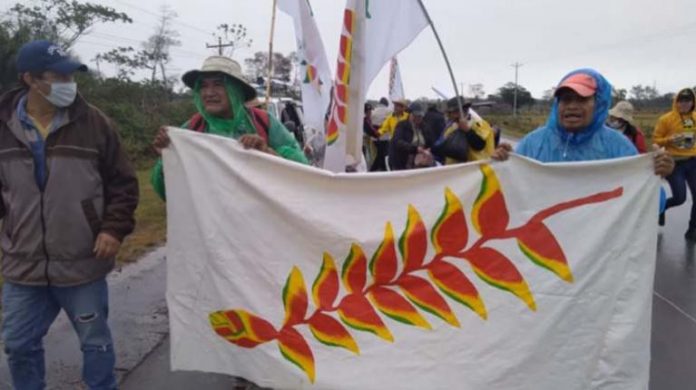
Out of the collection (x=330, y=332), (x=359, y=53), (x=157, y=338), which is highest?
(x=359, y=53)

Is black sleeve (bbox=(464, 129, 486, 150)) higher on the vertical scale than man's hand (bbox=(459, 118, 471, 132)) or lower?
lower

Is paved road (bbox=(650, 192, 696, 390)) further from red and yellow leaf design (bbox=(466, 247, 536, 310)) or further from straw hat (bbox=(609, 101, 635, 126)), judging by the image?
straw hat (bbox=(609, 101, 635, 126))

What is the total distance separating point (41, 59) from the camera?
2.83m

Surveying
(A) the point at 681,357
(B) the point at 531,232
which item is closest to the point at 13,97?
(B) the point at 531,232

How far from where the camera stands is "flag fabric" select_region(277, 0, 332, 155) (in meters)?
4.99

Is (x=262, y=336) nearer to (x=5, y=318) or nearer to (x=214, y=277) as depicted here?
(x=214, y=277)

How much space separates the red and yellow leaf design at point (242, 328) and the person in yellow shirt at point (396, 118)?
5.97 metres

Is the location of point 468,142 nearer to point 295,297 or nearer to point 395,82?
point 295,297

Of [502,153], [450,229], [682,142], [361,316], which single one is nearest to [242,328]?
[361,316]

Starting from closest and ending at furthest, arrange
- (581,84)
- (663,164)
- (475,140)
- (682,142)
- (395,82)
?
(663,164) < (581,84) < (475,140) < (682,142) < (395,82)

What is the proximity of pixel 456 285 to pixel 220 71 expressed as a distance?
161 centimetres

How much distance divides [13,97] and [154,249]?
4471 millimetres

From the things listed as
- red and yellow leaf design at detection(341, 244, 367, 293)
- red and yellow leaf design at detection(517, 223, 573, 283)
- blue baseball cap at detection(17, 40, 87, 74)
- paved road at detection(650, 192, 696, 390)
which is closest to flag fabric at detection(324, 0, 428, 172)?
red and yellow leaf design at detection(341, 244, 367, 293)

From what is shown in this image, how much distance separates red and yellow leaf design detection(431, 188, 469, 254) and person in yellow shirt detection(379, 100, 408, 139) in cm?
590
